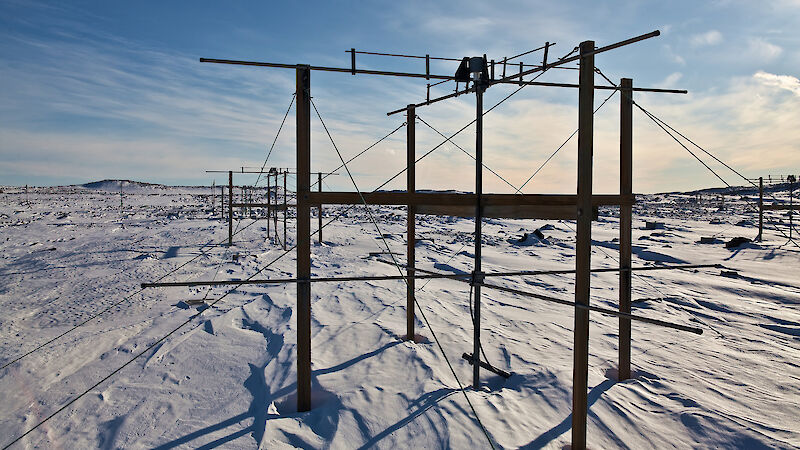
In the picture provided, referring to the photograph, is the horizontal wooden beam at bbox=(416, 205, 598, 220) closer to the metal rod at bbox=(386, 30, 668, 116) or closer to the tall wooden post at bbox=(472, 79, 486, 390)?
the tall wooden post at bbox=(472, 79, 486, 390)

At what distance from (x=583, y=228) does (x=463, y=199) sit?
7.09ft

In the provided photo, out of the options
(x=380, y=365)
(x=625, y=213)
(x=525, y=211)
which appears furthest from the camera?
(x=380, y=365)

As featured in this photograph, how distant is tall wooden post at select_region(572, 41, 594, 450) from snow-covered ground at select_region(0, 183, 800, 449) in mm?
611

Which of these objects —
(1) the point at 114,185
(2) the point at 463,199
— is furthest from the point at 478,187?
(1) the point at 114,185

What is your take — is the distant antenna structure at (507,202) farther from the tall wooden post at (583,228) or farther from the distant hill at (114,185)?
the distant hill at (114,185)

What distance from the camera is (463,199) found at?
647cm

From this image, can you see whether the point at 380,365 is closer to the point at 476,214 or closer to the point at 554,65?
the point at 476,214

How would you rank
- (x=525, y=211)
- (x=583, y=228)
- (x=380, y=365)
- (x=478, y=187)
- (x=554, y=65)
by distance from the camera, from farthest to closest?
(x=380, y=365) < (x=478, y=187) < (x=525, y=211) < (x=554, y=65) < (x=583, y=228)

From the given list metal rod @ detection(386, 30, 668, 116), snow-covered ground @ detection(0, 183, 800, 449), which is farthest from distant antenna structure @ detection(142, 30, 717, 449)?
snow-covered ground @ detection(0, 183, 800, 449)

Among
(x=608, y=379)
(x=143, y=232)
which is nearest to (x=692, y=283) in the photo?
(x=608, y=379)

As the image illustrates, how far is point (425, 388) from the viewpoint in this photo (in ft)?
19.8

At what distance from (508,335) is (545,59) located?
514cm

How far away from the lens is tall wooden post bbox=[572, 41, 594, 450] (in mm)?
4539

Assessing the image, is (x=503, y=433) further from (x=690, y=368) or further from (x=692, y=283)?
(x=692, y=283)
